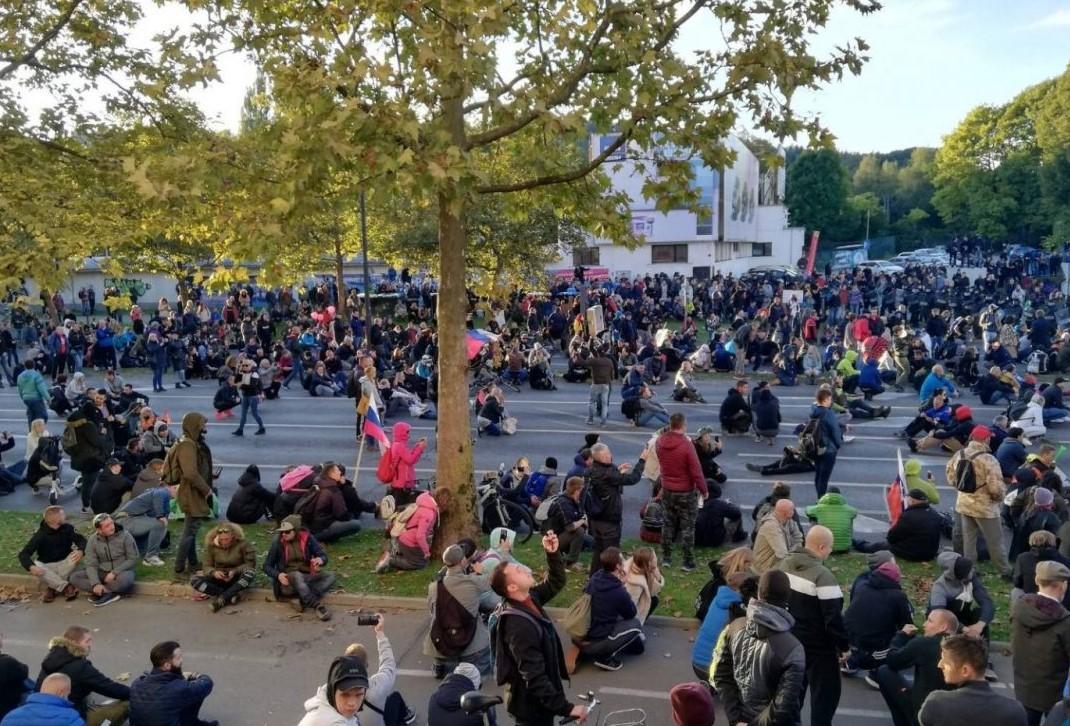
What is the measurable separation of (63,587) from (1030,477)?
11.3m

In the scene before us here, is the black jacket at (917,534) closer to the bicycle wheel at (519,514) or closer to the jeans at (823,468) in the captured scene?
the jeans at (823,468)

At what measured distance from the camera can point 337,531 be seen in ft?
37.4

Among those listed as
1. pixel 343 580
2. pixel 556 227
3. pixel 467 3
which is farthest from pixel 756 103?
pixel 556 227

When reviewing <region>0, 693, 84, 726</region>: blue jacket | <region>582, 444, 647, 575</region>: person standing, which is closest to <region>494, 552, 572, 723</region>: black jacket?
<region>0, 693, 84, 726</region>: blue jacket

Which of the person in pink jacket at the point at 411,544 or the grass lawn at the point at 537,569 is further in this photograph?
the person in pink jacket at the point at 411,544

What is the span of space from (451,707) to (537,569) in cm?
460

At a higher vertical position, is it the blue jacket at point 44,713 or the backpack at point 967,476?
the backpack at point 967,476

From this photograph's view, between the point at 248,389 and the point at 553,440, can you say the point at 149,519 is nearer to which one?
the point at 248,389

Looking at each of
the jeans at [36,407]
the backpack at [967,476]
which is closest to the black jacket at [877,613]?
the backpack at [967,476]

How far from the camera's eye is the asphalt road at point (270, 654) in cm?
729

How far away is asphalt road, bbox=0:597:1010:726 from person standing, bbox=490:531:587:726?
1.58 metres

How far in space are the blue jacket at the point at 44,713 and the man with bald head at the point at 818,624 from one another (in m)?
4.85

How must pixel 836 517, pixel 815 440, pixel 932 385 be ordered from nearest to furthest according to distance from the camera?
pixel 836 517, pixel 815 440, pixel 932 385

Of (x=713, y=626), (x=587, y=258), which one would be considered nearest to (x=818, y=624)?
(x=713, y=626)
